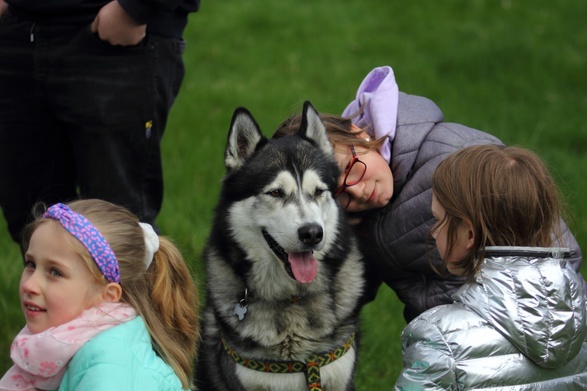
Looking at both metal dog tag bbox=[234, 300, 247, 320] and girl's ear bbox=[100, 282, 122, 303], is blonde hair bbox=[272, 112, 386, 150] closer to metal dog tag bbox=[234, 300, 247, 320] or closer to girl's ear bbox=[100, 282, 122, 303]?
metal dog tag bbox=[234, 300, 247, 320]

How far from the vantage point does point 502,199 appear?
2643 mm

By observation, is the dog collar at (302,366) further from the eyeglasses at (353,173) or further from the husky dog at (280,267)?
the eyeglasses at (353,173)

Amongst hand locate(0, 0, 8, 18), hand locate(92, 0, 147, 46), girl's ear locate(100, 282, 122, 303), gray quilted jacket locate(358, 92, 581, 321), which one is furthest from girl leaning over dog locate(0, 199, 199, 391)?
hand locate(0, 0, 8, 18)

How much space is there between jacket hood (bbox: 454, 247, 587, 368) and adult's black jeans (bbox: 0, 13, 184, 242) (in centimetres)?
176

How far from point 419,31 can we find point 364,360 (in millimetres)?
5991

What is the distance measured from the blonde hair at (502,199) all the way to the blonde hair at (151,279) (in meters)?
1.01

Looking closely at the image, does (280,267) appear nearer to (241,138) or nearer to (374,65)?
(241,138)

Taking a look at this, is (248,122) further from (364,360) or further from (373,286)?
(364,360)

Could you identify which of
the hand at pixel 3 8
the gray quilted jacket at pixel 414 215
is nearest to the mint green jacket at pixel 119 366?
the gray quilted jacket at pixel 414 215

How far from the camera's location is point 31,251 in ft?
8.47

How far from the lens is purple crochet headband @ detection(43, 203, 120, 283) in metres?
2.57

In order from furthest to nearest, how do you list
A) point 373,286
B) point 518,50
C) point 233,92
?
1. point 518,50
2. point 233,92
3. point 373,286

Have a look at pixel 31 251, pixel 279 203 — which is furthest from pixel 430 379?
pixel 31 251

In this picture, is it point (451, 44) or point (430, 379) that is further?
point (451, 44)
